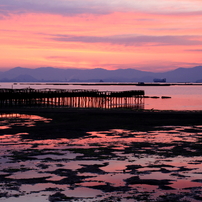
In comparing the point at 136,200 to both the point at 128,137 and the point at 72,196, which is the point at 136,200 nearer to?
the point at 72,196

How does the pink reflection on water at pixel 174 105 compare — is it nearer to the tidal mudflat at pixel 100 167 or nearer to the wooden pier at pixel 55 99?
the wooden pier at pixel 55 99

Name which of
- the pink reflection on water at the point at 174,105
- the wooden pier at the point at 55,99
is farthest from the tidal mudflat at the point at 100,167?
the pink reflection on water at the point at 174,105

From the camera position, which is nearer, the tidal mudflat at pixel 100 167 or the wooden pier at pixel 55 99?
the tidal mudflat at pixel 100 167

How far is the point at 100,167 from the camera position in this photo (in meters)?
13.5

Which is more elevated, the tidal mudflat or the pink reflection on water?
the tidal mudflat

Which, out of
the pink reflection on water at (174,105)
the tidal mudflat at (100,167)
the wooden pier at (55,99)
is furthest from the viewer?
the wooden pier at (55,99)

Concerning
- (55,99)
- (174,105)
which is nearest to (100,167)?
(55,99)

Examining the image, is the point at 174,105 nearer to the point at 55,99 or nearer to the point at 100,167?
the point at 55,99

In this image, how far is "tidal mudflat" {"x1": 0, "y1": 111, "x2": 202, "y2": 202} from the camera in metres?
10.2

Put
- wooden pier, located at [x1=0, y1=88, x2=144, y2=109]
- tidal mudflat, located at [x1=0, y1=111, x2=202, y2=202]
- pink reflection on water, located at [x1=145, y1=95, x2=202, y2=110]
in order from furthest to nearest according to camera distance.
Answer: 1. wooden pier, located at [x1=0, y1=88, x2=144, y2=109]
2. pink reflection on water, located at [x1=145, y1=95, x2=202, y2=110]
3. tidal mudflat, located at [x1=0, y1=111, x2=202, y2=202]

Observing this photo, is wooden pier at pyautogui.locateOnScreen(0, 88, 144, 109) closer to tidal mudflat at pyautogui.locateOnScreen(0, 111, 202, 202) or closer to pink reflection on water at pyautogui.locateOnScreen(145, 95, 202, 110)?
pink reflection on water at pyautogui.locateOnScreen(145, 95, 202, 110)

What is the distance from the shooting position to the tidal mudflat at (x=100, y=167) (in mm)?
10234

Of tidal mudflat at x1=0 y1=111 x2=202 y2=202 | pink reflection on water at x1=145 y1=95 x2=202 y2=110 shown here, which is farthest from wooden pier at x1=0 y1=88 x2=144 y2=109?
tidal mudflat at x1=0 y1=111 x2=202 y2=202

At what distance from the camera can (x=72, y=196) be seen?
9.94 meters
